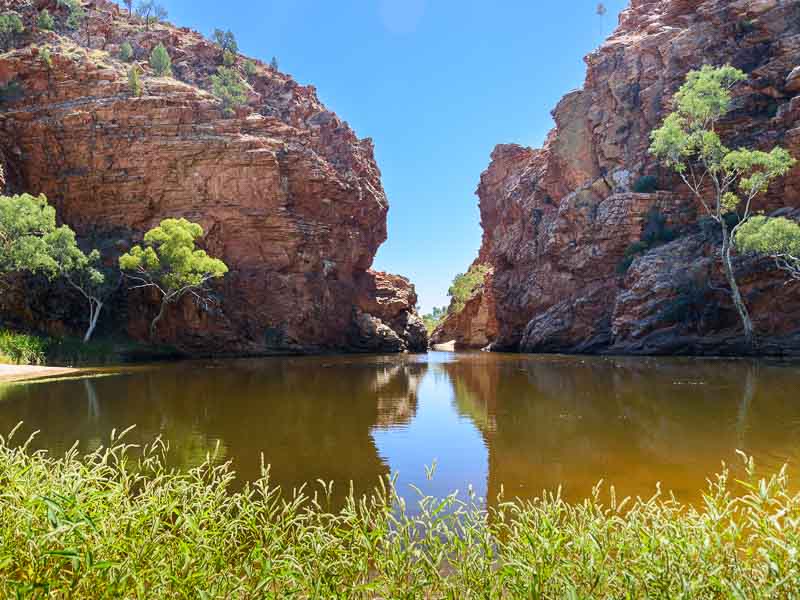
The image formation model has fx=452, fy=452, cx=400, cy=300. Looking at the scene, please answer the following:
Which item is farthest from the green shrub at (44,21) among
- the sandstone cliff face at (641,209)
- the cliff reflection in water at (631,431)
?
the cliff reflection in water at (631,431)

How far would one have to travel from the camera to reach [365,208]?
5319 cm

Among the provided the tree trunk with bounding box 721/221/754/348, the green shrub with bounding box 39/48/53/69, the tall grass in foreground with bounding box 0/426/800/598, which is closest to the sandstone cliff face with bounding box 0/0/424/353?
the green shrub with bounding box 39/48/53/69

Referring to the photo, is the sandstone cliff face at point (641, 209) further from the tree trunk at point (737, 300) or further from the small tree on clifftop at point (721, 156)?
the small tree on clifftop at point (721, 156)

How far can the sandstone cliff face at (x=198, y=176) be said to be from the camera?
3797cm

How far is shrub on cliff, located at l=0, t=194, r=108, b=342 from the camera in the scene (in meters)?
25.3

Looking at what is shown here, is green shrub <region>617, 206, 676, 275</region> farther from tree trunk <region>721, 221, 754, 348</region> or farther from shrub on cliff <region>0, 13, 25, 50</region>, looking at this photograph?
shrub on cliff <region>0, 13, 25, 50</region>

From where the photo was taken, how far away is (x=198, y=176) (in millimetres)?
40906

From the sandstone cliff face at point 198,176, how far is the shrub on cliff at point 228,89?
38.4 inches

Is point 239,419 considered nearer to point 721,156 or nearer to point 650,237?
point 721,156

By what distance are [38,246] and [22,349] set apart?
6933 mm

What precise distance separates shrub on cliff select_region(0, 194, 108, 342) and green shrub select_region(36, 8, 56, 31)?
26273 millimetres

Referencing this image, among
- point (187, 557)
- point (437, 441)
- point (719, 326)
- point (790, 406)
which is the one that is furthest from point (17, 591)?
point (719, 326)

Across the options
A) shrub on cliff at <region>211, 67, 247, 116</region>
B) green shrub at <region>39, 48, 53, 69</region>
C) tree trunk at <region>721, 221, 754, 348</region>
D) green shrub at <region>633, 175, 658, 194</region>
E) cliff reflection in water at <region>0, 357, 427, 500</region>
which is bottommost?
cliff reflection in water at <region>0, 357, 427, 500</region>

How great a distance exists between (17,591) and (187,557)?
675 mm
